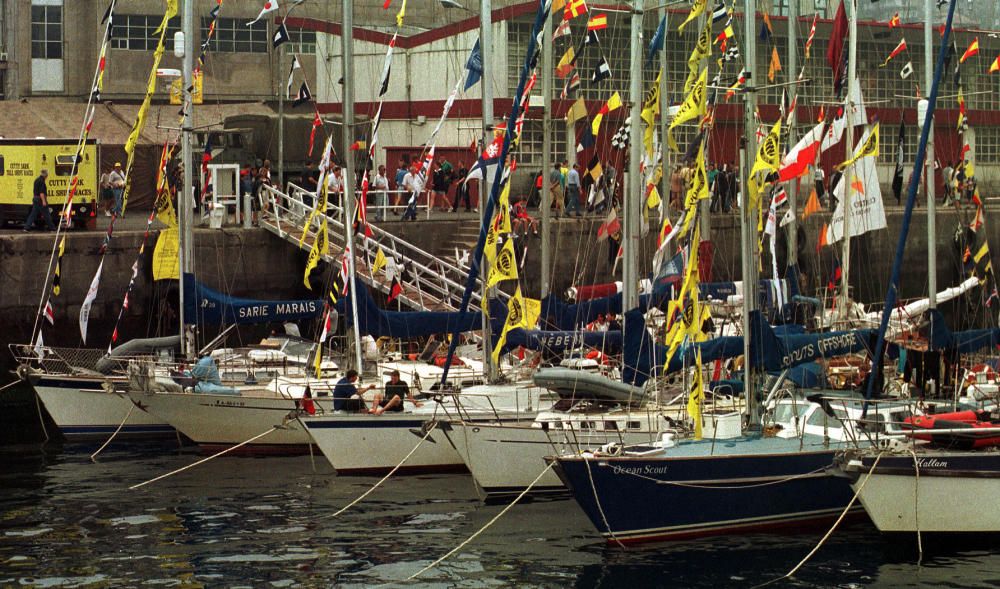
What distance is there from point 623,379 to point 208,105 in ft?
103

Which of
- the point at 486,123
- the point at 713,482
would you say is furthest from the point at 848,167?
the point at 713,482

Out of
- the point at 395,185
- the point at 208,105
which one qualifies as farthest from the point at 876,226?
the point at 208,105

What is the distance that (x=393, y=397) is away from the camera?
2839 cm

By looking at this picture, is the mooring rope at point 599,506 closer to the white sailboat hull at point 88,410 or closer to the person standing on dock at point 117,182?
the white sailboat hull at point 88,410

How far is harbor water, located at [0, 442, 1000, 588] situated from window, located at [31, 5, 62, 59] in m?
32.6

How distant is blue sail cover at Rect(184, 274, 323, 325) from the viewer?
32.9 metres

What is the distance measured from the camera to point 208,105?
56.1 meters

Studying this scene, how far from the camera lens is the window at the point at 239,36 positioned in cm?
5950

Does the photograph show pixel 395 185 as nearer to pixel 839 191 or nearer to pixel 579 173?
pixel 579 173

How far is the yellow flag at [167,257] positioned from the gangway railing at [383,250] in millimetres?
2870

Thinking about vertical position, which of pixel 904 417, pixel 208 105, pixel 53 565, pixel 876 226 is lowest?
pixel 53 565

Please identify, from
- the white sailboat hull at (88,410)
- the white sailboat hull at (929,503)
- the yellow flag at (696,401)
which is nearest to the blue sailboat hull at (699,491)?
the yellow flag at (696,401)

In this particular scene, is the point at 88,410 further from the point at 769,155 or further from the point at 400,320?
the point at 769,155

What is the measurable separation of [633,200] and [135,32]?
1310 inches
